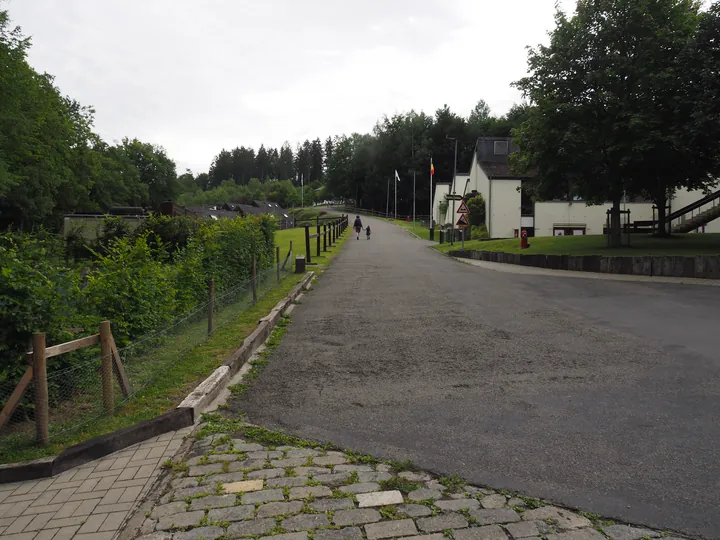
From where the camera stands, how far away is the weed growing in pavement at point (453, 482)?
12.7ft

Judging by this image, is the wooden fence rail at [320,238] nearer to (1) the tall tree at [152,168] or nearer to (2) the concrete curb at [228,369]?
(2) the concrete curb at [228,369]

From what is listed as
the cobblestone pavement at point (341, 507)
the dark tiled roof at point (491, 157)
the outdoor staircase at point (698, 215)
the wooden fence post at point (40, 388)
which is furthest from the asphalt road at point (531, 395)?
the dark tiled roof at point (491, 157)

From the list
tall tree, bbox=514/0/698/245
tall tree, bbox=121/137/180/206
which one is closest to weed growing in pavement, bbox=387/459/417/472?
tall tree, bbox=514/0/698/245

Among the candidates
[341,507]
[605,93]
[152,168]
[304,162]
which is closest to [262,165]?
[304,162]

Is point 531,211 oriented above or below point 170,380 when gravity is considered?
above

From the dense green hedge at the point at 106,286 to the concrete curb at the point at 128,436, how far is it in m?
1.03

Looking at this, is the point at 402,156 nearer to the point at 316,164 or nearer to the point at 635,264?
the point at 316,164

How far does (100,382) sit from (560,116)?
1986 cm

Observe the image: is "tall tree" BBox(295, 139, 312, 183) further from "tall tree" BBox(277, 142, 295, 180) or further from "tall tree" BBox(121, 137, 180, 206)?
"tall tree" BBox(121, 137, 180, 206)

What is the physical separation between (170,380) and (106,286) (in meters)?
1.97

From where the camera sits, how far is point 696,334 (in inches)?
342

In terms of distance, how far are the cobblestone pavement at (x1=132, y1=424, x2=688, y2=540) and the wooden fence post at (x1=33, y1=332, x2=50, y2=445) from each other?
1.31 m

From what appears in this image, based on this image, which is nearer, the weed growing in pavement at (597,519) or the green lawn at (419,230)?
the weed growing in pavement at (597,519)

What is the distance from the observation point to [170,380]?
6.43 m
